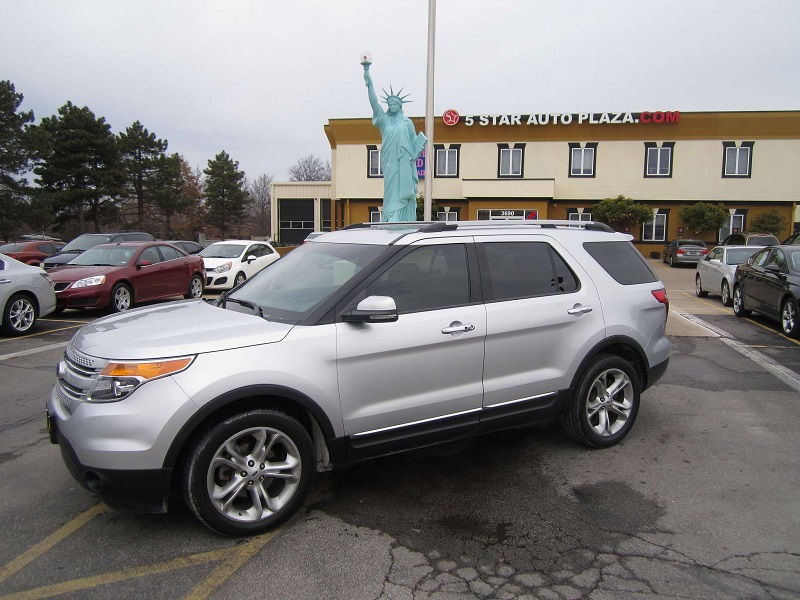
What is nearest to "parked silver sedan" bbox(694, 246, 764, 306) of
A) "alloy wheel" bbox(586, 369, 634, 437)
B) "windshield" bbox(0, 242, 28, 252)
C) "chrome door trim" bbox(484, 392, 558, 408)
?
"alloy wheel" bbox(586, 369, 634, 437)

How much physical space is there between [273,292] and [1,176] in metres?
36.7

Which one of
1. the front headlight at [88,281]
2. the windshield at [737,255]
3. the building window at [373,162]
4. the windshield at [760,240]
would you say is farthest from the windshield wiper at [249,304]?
the building window at [373,162]

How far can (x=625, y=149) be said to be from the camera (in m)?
34.3

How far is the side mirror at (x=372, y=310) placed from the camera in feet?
11.1

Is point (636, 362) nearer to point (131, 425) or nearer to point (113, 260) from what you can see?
point (131, 425)

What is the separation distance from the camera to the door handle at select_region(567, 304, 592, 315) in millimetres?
4366

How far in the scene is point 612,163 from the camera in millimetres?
34469

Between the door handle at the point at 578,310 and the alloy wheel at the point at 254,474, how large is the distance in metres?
2.28

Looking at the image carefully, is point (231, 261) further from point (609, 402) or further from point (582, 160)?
point (582, 160)

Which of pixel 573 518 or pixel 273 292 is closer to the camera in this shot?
pixel 573 518

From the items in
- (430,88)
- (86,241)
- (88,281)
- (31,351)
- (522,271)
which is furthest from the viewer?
(86,241)

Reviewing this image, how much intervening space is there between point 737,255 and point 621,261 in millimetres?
11338

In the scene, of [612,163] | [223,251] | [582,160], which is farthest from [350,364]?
[612,163]

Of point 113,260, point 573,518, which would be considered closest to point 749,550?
point 573,518
